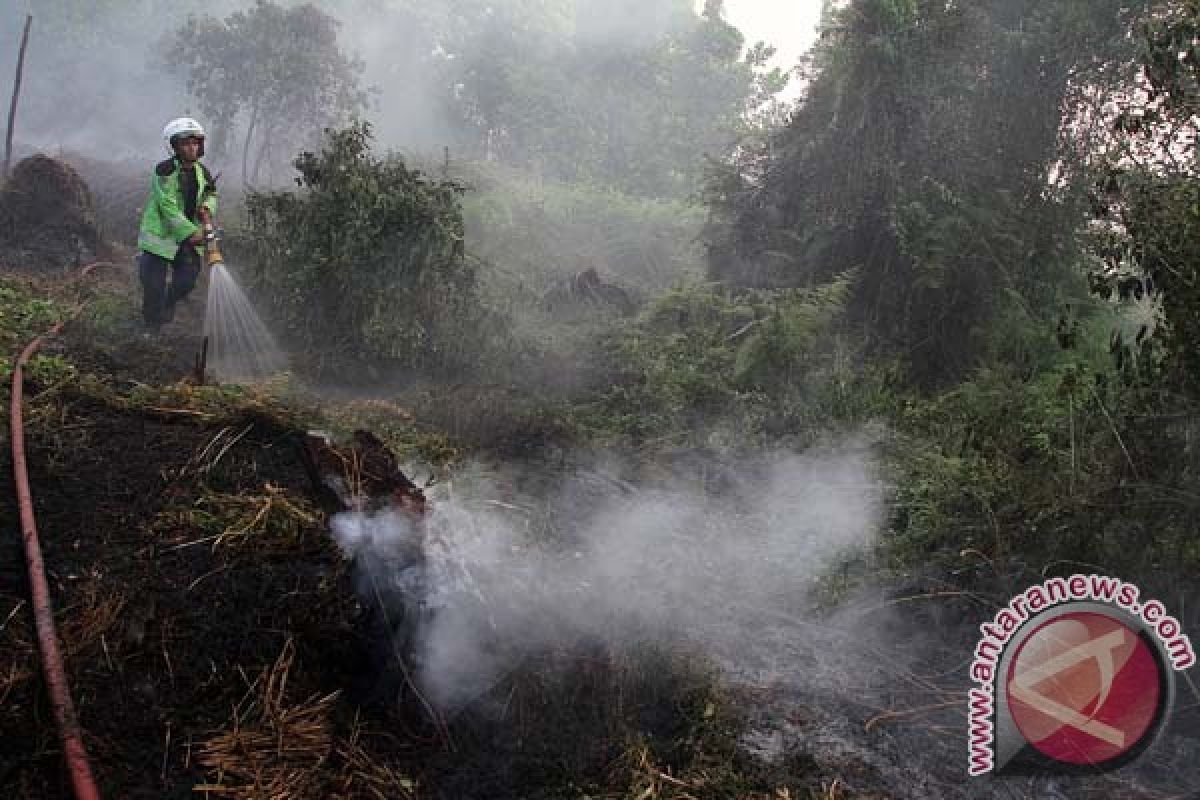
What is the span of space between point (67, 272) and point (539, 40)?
83.7 feet

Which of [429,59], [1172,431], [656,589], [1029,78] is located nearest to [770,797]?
[656,589]

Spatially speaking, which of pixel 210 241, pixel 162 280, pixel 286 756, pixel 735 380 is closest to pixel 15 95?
pixel 162 280

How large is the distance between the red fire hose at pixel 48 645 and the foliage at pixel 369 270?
4030 mm

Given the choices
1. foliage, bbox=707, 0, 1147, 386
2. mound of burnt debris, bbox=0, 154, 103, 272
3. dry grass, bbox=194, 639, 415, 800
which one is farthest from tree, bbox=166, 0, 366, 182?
dry grass, bbox=194, 639, 415, 800

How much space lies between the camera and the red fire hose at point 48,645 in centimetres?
246

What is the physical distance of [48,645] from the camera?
9.12 ft

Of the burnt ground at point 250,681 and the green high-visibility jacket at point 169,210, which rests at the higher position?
the green high-visibility jacket at point 169,210

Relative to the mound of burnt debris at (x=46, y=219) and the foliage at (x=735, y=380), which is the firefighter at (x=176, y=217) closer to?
the mound of burnt debris at (x=46, y=219)

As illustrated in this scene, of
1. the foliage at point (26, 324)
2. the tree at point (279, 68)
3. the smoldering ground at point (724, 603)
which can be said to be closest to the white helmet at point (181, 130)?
the foliage at point (26, 324)

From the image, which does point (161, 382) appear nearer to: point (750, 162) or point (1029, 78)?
point (750, 162)

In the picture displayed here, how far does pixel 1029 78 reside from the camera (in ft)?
27.8

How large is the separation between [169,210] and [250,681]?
5040 mm

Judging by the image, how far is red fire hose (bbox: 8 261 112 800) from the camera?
2.46m

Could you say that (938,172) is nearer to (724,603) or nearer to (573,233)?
(724,603)
